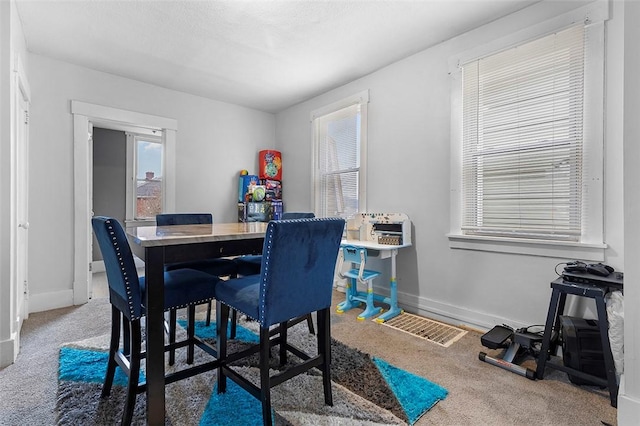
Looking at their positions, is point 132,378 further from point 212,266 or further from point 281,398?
point 212,266

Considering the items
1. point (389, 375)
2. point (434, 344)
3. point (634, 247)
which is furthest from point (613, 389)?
point (389, 375)

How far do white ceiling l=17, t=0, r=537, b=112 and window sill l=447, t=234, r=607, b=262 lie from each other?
179cm

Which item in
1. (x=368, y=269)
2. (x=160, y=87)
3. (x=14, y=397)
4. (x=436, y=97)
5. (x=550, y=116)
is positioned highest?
(x=160, y=87)

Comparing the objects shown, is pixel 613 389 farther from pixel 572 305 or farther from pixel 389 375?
pixel 389 375

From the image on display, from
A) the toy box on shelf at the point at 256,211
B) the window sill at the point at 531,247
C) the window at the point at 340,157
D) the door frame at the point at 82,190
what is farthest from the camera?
the toy box on shelf at the point at 256,211

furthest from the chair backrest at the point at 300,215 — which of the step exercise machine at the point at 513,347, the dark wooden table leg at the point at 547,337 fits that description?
the dark wooden table leg at the point at 547,337

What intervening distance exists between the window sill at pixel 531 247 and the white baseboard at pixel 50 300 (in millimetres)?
3934

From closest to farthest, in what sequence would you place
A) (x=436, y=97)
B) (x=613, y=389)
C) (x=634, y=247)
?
→ (x=634, y=247), (x=613, y=389), (x=436, y=97)

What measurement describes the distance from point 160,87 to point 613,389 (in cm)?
492

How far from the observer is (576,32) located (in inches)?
86.0

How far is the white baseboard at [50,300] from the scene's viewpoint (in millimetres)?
3154

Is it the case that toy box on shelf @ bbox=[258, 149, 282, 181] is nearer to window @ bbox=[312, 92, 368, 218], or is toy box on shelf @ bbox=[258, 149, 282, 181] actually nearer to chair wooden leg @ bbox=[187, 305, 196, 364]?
window @ bbox=[312, 92, 368, 218]

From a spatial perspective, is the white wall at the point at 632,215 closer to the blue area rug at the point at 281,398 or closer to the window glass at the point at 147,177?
the blue area rug at the point at 281,398

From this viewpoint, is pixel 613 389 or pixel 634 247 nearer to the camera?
pixel 634 247
